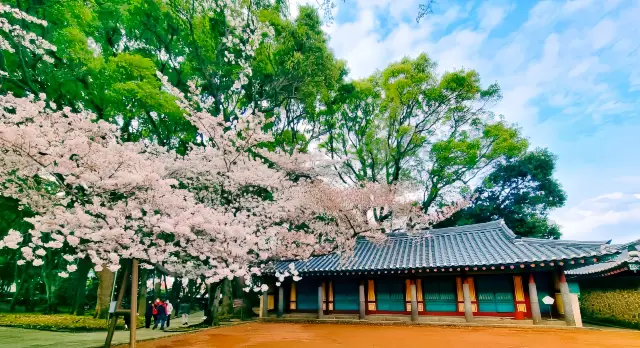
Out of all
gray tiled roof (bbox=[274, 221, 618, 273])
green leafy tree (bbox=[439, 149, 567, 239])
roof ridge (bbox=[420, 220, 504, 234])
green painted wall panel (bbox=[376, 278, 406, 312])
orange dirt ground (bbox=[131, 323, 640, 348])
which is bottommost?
orange dirt ground (bbox=[131, 323, 640, 348])

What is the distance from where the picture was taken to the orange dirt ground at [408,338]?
1066cm

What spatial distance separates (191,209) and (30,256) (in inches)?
145

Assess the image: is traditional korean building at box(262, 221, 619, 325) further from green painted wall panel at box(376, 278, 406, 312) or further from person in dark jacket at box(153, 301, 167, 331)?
person in dark jacket at box(153, 301, 167, 331)

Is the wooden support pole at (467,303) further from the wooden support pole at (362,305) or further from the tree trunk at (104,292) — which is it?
the tree trunk at (104,292)

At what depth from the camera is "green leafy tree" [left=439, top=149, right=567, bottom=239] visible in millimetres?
26203

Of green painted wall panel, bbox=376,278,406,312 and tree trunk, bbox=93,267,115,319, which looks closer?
tree trunk, bbox=93,267,115,319

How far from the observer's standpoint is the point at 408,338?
1227cm

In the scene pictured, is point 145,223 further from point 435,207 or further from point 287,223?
point 435,207

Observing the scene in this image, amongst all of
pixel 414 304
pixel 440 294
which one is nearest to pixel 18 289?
pixel 414 304

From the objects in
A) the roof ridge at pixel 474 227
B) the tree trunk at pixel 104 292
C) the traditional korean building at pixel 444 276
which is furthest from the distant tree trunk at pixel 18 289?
the roof ridge at pixel 474 227

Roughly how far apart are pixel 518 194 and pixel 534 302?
14.3 meters

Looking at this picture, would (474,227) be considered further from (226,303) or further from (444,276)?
(226,303)

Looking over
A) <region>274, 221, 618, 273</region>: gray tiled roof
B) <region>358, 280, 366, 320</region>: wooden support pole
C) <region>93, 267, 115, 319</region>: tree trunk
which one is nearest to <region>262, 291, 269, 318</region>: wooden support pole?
<region>274, 221, 618, 273</region>: gray tiled roof

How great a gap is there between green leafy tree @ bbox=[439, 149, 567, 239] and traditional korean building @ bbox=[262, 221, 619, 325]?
818 centimetres
